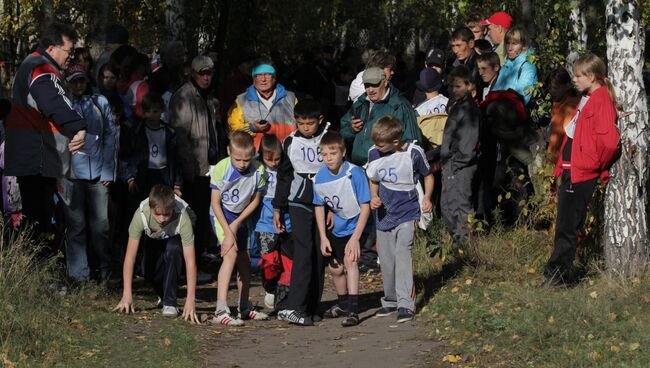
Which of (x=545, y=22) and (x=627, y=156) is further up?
(x=545, y=22)

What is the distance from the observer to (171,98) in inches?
503

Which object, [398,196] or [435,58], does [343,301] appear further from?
[435,58]

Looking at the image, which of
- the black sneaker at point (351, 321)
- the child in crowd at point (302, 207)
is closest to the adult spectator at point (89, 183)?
the child in crowd at point (302, 207)

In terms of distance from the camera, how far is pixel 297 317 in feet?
35.0

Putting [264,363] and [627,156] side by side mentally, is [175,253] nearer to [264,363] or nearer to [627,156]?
[264,363]

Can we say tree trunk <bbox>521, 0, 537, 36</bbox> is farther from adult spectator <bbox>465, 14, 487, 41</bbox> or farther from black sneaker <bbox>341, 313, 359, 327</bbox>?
black sneaker <bbox>341, 313, 359, 327</bbox>

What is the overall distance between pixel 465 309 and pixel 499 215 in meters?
2.81

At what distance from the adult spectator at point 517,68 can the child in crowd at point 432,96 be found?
2.03ft

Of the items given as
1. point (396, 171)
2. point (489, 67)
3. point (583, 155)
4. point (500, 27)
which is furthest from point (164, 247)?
point (500, 27)

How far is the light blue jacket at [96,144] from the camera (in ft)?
37.6

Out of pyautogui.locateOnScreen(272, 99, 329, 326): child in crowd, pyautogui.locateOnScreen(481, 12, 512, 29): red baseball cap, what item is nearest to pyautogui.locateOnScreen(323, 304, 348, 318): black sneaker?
pyautogui.locateOnScreen(272, 99, 329, 326): child in crowd

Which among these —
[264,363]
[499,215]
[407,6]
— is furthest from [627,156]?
[407,6]

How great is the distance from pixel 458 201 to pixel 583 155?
2.41 m

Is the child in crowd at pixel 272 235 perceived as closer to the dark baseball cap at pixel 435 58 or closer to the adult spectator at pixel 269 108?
the adult spectator at pixel 269 108
